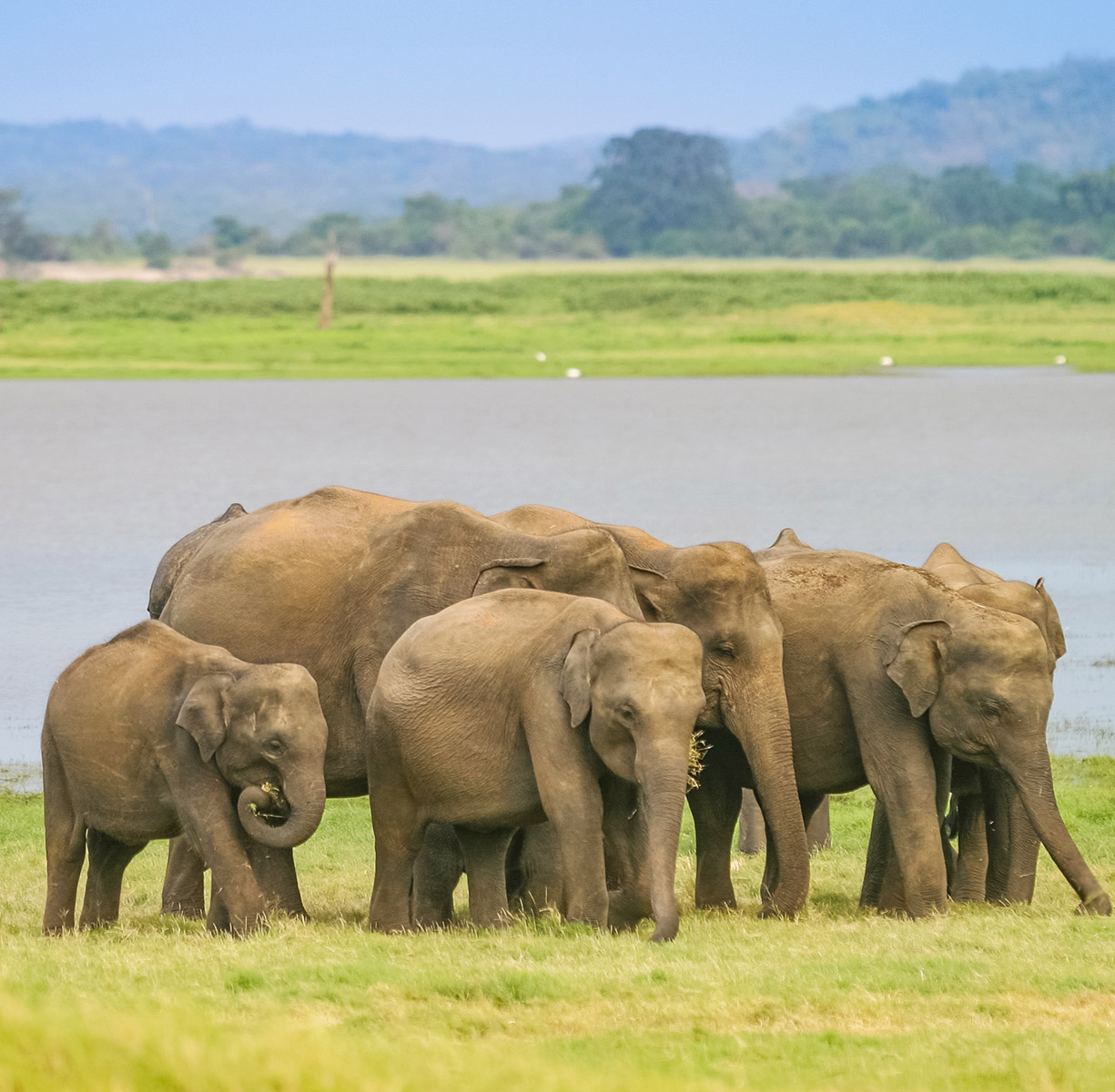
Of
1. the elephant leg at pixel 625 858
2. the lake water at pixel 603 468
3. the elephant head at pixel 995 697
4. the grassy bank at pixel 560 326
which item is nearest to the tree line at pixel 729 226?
the grassy bank at pixel 560 326

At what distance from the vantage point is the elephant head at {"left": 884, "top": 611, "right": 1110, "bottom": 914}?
30.5ft

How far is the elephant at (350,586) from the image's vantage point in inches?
385

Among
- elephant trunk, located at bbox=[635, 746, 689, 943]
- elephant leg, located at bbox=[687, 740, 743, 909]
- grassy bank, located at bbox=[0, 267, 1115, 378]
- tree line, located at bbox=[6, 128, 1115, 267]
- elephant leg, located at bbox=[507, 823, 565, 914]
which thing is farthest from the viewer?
tree line, located at bbox=[6, 128, 1115, 267]

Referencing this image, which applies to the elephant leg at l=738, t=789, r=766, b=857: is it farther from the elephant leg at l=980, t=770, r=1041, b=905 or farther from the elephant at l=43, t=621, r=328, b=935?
the elephant at l=43, t=621, r=328, b=935

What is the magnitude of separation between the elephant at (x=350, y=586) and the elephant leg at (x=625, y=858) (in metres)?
0.89

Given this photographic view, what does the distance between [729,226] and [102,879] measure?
7058 inches

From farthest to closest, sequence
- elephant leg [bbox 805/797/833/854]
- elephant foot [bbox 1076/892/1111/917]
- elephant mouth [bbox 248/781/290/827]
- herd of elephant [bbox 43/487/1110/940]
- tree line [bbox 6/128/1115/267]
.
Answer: tree line [bbox 6/128/1115/267] < elephant leg [bbox 805/797/833/854] < elephant foot [bbox 1076/892/1111/917] < elephant mouth [bbox 248/781/290/827] < herd of elephant [bbox 43/487/1110/940]

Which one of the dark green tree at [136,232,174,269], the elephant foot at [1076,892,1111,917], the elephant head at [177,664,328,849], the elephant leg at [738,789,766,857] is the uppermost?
the elephant head at [177,664,328,849]

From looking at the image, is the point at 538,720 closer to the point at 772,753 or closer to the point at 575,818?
the point at 575,818

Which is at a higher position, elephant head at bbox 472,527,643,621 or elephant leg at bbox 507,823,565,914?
elephant head at bbox 472,527,643,621

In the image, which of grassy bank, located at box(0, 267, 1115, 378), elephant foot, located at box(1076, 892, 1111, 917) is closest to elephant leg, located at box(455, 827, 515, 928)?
elephant foot, located at box(1076, 892, 1111, 917)

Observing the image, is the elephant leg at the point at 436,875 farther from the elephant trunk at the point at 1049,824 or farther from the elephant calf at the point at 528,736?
the elephant trunk at the point at 1049,824

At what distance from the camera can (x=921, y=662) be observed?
31.0 ft

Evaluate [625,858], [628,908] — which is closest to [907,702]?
[625,858]
